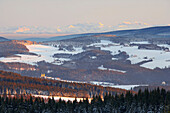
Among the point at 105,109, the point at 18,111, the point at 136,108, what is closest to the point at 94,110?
the point at 105,109

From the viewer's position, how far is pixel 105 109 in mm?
138250

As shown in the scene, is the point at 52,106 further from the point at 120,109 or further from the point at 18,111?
the point at 120,109

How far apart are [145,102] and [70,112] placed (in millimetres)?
20240

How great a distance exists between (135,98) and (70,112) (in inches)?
716

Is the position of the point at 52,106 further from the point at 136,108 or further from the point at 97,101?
the point at 136,108

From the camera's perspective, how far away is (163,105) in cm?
12788

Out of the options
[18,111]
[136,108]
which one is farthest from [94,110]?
[18,111]

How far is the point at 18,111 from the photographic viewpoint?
136 meters

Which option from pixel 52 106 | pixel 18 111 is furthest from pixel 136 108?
pixel 18 111

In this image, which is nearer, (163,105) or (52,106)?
(163,105)

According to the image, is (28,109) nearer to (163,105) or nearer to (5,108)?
(5,108)

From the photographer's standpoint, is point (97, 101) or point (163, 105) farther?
point (97, 101)

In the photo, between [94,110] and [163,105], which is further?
[94,110]

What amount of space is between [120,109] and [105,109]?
4353 mm
